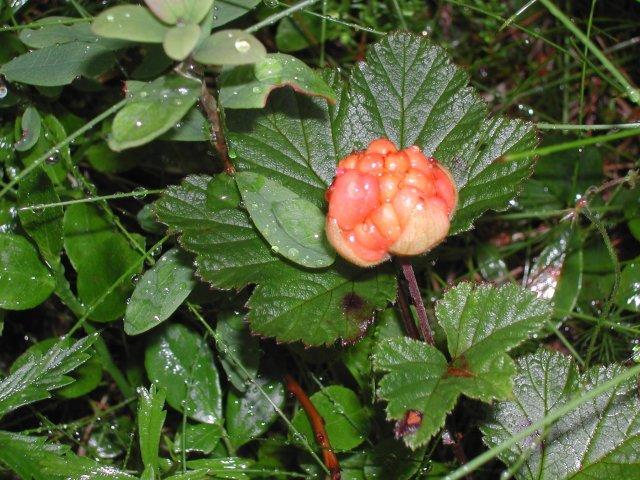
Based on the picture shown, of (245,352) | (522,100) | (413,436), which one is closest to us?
(413,436)

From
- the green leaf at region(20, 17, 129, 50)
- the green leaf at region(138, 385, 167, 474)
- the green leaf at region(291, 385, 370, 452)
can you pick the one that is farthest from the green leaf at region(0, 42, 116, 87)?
the green leaf at region(291, 385, 370, 452)

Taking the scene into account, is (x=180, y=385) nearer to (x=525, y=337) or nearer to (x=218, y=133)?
(x=218, y=133)

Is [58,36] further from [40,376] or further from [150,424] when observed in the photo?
[150,424]

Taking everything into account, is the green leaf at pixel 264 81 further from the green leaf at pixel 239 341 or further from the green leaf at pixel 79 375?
the green leaf at pixel 79 375

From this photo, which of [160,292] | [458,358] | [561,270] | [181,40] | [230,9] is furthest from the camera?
[561,270]

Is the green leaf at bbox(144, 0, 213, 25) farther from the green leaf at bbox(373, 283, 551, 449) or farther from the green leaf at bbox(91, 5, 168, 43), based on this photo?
the green leaf at bbox(373, 283, 551, 449)

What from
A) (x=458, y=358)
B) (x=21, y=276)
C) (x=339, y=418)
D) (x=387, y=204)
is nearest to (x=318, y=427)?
(x=339, y=418)

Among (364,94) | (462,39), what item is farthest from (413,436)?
(462,39)
